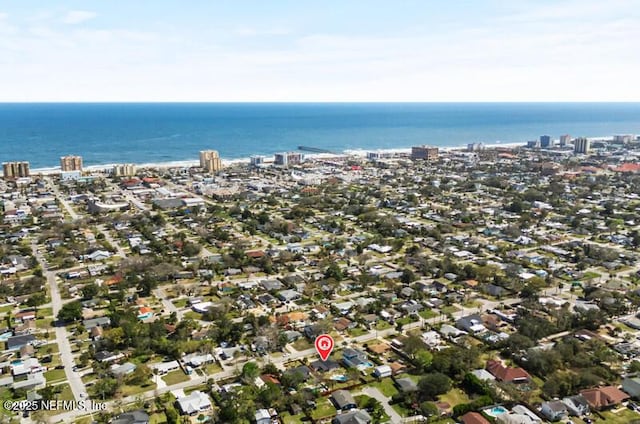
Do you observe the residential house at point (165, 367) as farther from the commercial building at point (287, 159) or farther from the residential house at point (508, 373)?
the commercial building at point (287, 159)

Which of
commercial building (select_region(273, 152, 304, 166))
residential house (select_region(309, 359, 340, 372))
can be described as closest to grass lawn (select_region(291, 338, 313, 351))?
residential house (select_region(309, 359, 340, 372))

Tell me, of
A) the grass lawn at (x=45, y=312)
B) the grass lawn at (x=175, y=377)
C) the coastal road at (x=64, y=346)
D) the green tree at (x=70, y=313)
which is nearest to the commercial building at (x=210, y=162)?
the coastal road at (x=64, y=346)

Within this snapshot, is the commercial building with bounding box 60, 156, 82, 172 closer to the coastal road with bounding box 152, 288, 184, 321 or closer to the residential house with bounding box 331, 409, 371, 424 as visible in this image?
the coastal road with bounding box 152, 288, 184, 321

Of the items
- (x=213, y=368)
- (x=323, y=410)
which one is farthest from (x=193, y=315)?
(x=323, y=410)

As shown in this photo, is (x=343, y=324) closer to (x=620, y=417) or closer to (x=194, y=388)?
(x=194, y=388)

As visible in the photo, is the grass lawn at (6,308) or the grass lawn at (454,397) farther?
the grass lawn at (6,308)
